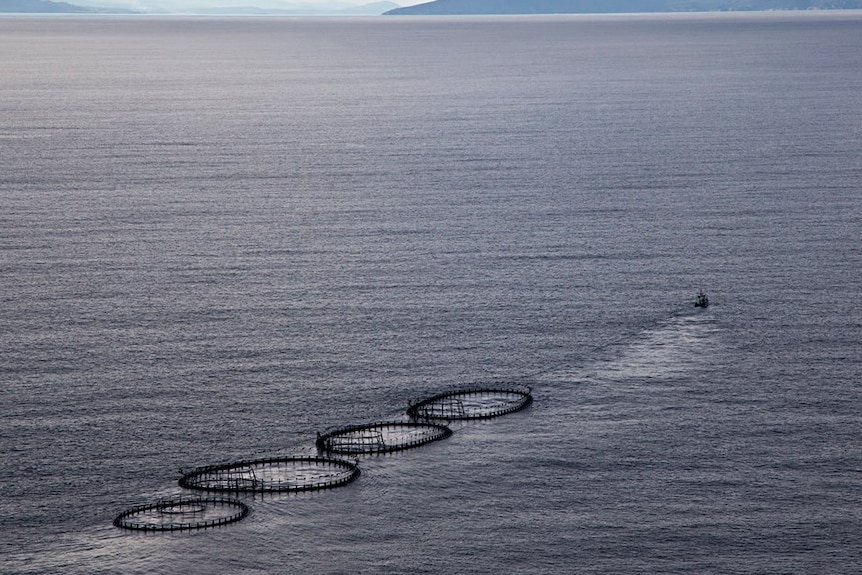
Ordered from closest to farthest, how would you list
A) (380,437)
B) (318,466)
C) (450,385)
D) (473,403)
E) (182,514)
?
1. (182,514)
2. (318,466)
3. (380,437)
4. (473,403)
5. (450,385)

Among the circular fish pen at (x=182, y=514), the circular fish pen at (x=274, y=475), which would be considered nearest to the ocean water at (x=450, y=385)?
the circular fish pen at (x=182, y=514)

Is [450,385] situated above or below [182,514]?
above

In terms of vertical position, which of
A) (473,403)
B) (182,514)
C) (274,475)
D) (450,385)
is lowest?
(182,514)

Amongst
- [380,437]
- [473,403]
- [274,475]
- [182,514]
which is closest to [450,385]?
[473,403]

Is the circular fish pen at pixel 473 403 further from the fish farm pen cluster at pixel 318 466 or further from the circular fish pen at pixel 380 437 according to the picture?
the circular fish pen at pixel 380 437

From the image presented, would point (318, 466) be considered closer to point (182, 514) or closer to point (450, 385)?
point (182, 514)

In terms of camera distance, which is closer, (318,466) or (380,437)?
(318,466)

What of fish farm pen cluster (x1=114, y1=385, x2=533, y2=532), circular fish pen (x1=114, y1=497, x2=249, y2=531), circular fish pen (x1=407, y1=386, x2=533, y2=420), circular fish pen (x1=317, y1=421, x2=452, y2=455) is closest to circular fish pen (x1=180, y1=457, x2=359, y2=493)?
fish farm pen cluster (x1=114, y1=385, x2=533, y2=532)
